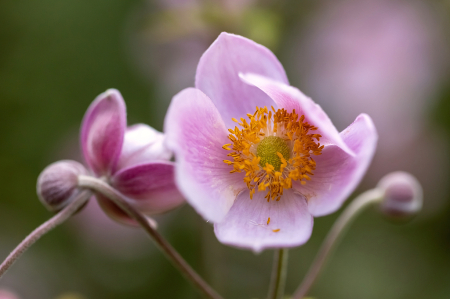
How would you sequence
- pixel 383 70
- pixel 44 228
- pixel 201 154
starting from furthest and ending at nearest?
pixel 383 70
pixel 201 154
pixel 44 228

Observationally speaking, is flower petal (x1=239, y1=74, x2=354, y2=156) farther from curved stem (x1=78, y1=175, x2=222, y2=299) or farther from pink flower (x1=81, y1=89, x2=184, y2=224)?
curved stem (x1=78, y1=175, x2=222, y2=299)

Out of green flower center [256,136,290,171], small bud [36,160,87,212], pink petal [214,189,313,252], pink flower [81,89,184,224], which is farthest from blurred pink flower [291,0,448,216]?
small bud [36,160,87,212]

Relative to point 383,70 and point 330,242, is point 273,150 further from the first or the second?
point 383,70

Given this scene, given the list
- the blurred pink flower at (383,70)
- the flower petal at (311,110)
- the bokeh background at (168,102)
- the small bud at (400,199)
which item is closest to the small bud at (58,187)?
the flower petal at (311,110)

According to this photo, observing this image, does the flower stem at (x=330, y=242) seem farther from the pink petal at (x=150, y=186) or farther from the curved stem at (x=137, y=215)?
the pink petal at (x=150, y=186)

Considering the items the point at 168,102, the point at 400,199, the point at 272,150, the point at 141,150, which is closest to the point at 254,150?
the point at 272,150

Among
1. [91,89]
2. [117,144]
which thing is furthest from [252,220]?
[91,89]
